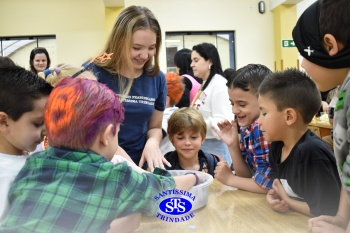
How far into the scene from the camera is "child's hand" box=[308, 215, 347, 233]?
2.45 ft

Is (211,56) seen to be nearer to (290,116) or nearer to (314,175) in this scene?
(290,116)

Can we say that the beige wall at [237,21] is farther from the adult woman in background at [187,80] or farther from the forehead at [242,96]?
the forehead at [242,96]

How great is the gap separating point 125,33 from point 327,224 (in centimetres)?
89

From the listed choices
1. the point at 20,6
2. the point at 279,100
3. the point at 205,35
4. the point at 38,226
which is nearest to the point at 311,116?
the point at 279,100

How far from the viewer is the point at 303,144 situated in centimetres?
97

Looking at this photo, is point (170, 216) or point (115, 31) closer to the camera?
point (170, 216)

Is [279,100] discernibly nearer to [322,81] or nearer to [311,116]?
[311,116]

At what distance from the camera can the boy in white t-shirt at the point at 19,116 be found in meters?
0.79

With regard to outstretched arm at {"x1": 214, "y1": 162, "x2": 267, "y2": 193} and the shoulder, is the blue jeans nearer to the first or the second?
outstretched arm at {"x1": 214, "y1": 162, "x2": 267, "y2": 193}

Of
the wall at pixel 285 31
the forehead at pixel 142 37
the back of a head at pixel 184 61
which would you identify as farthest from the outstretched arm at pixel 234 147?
the wall at pixel 285 31

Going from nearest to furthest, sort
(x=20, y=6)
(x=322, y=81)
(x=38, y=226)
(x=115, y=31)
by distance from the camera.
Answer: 1. (x=38, y=226)
2. (x=322, y=81)
3. (x=115, y=31)
4. (x=20, y=6)

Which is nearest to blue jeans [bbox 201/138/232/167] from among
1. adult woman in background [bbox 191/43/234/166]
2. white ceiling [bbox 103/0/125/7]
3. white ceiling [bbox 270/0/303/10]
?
adult woman in background [bbox 191/43/234/166]

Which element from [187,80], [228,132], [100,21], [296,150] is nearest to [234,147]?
[228,132]

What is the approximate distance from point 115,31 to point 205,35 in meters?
5.60
